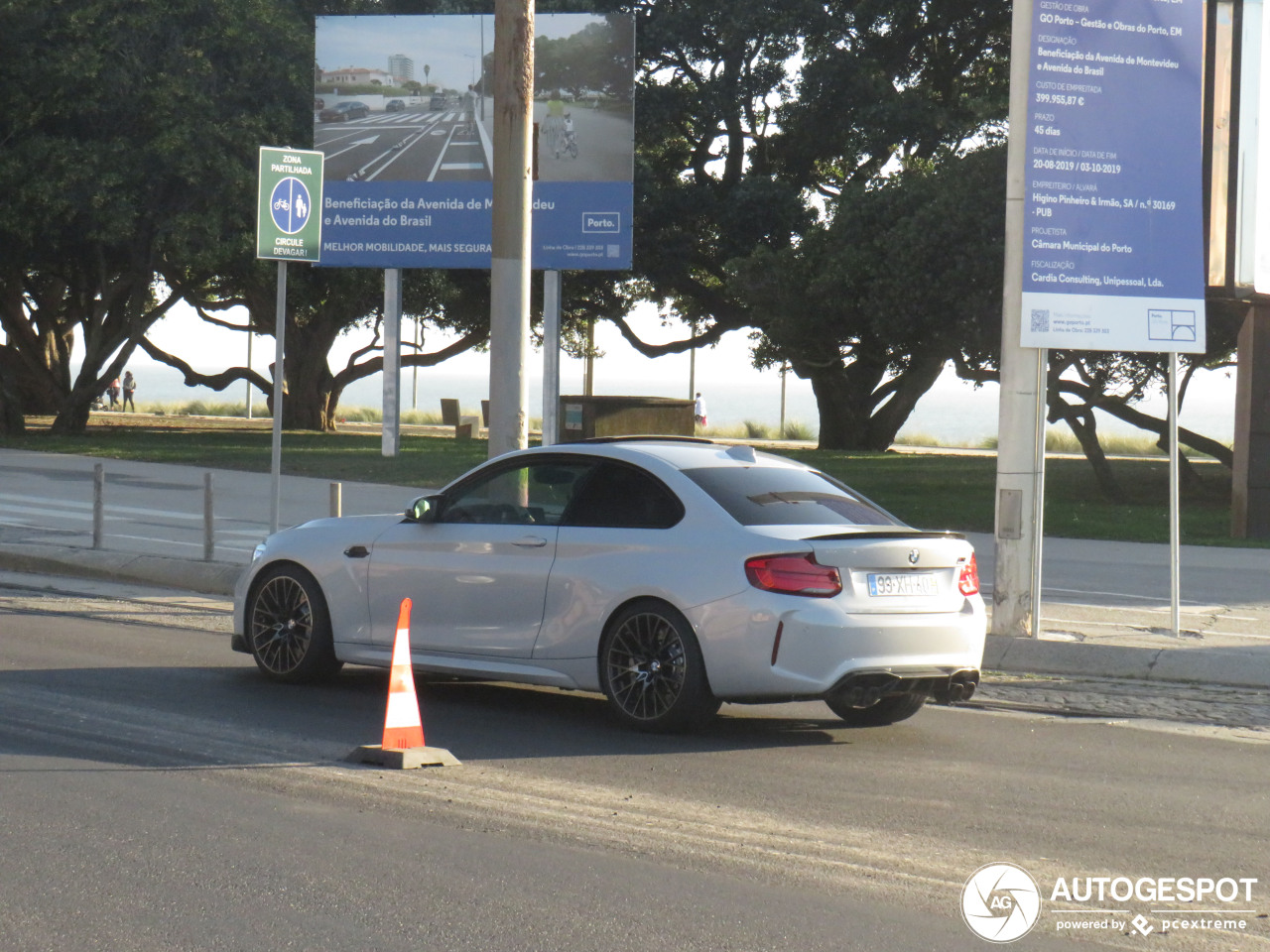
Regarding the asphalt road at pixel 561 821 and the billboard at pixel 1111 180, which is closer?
the asphalt road at pixel 561 821

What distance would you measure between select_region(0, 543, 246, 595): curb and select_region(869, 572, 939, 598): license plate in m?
7.62

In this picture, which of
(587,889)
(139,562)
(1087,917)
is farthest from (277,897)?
(139,562)

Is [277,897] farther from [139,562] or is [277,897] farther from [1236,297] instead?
[1236,297]

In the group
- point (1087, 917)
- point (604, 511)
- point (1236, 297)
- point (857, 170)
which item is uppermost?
point (857, 170)

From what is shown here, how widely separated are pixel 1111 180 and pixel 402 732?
700cm

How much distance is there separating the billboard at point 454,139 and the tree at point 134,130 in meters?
4.35

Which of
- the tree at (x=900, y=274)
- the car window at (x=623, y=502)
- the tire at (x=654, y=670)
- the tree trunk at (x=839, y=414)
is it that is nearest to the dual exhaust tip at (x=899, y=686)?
the tire at (x=654, y=670)

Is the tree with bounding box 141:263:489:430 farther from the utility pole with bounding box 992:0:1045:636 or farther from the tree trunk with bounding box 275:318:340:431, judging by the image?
the utility pole with bounding box 992:0:1045:636

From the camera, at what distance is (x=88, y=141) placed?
108 ft

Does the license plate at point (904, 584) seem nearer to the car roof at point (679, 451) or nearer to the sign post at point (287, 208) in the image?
the car roof at point (679, 451)

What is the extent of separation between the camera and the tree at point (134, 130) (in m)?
32.2

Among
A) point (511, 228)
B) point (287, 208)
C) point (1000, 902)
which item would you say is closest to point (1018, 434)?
point (511, 228)

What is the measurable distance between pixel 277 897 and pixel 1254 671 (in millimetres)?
7448

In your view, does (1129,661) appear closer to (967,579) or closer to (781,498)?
(967,579)
